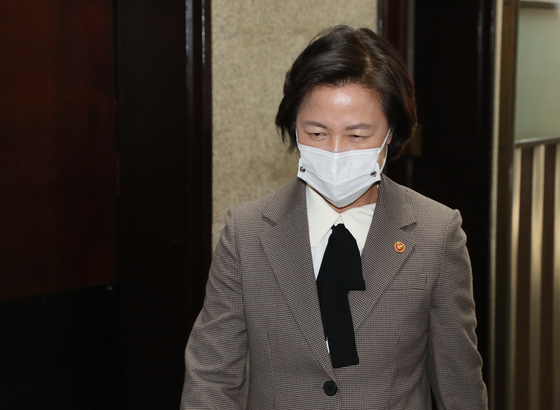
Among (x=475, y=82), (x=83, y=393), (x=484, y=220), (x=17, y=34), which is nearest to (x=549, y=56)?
(x=475, y=82)

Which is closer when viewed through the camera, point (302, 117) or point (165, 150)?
point (302, 117)

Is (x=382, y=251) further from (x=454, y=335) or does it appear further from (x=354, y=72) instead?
(x=354, y=72)

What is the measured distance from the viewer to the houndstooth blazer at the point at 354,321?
1509 mm

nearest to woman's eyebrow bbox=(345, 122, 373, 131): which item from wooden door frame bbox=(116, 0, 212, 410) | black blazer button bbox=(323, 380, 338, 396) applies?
black blazer button bbox=(323, 380, 338, 396)

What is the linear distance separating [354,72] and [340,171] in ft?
0.71

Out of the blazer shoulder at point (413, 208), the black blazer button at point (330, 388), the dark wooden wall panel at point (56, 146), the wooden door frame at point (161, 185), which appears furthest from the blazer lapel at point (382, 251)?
the dark wooden wall panel at point (56, 146)

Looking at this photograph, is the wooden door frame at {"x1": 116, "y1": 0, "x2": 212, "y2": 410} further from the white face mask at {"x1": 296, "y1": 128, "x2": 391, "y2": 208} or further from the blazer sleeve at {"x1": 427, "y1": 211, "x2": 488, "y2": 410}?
the blazer sleeve at {"x1": 427, "y1": 211, "x2": 488, "y2": 410}

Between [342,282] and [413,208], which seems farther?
[413,208]

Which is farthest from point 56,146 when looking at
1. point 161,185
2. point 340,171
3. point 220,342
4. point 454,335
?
point 454,335

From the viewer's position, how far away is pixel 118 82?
2318 mm

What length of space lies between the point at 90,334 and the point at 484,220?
5.22ft

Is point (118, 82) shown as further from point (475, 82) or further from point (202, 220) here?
point (475, 82)

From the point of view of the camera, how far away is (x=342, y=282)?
4.99 ft

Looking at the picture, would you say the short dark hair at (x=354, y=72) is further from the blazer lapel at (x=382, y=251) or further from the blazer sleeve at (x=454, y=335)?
the blazer sleeve at (x=454, y=335)
